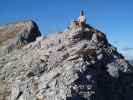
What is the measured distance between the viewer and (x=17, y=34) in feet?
239

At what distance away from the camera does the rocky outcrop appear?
70.0 m

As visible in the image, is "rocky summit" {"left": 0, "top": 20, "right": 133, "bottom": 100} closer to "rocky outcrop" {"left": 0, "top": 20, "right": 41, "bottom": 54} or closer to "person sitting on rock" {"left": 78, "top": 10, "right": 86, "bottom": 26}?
"person sitting on rock" {"left": 78, "top": 10, "right": 86, "bottom": 26}

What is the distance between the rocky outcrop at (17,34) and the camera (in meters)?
70.0

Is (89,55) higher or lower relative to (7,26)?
lower

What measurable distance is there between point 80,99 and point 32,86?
290 inches

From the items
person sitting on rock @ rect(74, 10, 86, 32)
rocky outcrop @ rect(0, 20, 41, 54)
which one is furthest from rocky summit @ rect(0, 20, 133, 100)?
rocky outcrop @ rect(0, 20, 41, 54)

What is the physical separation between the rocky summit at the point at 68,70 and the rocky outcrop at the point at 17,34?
2146mm

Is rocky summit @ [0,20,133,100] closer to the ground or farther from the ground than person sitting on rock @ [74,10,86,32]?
closer to the ground

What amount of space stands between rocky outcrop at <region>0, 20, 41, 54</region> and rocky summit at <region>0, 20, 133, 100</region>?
2146mm

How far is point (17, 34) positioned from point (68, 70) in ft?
63.5

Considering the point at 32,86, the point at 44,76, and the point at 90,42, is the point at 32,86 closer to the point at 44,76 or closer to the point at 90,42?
the point at 44,76

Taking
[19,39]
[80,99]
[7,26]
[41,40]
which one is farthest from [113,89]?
[7,26]

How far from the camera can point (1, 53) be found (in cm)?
6875

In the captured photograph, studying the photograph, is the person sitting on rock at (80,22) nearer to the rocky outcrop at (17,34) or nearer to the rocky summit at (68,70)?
the rocky summit at (68,70)
